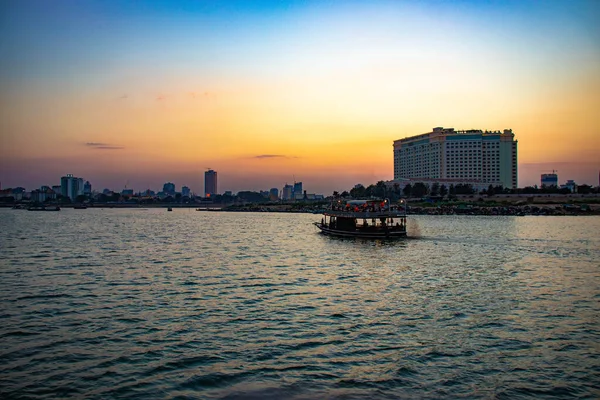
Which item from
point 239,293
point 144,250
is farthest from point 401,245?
point 239,293

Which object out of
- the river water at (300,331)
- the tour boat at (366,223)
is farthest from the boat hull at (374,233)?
the river water at (300,331)

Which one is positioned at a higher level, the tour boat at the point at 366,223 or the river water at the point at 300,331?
the tour boat at the point at 366,223

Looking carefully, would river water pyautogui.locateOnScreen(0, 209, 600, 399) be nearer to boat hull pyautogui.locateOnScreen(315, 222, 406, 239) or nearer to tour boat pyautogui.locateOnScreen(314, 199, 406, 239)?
boat hull pyautogui.locateOnScreen(315, 222, 406, 239)

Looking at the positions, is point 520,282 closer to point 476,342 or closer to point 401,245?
point 476,342

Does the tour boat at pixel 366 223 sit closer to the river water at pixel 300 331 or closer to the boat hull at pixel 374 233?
the boat hull at pixel 374 233

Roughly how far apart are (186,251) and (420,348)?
45.7 meters

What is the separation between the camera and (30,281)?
125 ft

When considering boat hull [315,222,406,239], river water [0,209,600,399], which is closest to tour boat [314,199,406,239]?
boat hull [315,222,406,239]

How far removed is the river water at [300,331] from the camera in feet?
55.3

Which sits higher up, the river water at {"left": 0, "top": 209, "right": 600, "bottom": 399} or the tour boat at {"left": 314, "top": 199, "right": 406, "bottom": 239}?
the tour boat at {"left": 314, "top": 199, "right": 406, "bottom": 239}

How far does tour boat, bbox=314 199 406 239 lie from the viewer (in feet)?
262

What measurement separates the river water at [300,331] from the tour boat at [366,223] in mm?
32891

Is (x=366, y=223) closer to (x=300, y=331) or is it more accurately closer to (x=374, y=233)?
(x=374, y=233)

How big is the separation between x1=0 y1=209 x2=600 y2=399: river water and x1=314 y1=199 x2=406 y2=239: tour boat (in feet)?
108
